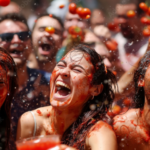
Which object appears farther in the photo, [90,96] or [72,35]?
[72,35]

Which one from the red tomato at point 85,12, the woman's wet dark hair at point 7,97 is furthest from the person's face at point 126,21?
the woman's wet dark hair at point 7,97

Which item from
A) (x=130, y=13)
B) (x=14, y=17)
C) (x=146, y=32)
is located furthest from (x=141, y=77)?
(x=14, y=17)

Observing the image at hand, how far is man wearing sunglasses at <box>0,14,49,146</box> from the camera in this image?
3.79ft

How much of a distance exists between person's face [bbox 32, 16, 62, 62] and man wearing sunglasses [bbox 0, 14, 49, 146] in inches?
1.9

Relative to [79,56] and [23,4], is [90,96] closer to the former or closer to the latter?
[79,56]

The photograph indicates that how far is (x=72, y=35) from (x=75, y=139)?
0.63m

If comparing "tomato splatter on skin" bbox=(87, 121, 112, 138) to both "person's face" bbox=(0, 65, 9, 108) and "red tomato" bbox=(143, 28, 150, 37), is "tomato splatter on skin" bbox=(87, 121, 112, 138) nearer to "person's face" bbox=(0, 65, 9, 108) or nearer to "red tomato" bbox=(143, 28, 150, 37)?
"person's face" bbox=(0, 65, 9, 108)

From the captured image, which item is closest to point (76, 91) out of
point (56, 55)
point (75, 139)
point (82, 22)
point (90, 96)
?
point (90, 96)

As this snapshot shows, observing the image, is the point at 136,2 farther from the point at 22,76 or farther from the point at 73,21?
the point at 22,76

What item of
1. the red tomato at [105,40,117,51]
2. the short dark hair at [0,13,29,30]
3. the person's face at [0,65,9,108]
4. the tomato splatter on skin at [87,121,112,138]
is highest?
the short dark hair at [0,13,29,30]

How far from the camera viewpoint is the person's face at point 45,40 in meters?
1.30

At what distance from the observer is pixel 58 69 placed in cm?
93

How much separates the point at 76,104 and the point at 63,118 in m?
0.09

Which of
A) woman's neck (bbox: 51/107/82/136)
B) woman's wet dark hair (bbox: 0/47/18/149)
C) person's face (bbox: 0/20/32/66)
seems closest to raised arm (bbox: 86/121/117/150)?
woman's neck (bbox: 51/107/82/136)
